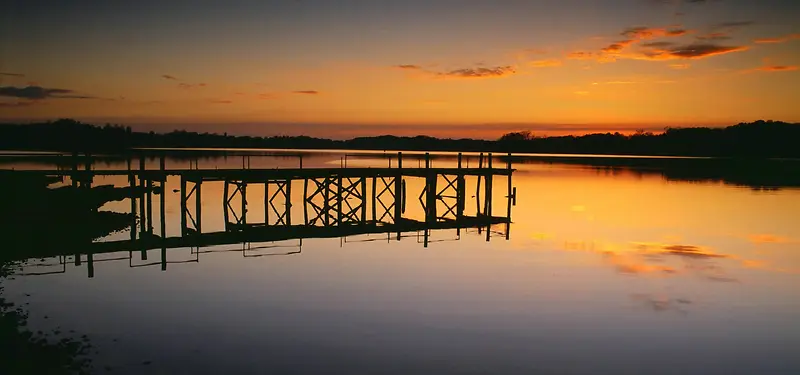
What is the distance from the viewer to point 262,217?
40.5m

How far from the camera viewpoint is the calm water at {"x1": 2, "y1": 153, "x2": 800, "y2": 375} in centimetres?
1420

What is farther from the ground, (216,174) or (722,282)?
(216,174)

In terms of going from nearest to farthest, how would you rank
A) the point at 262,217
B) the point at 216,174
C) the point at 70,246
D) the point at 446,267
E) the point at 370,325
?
the point at 370,325
the point at 70,246
the point at 446,267
the point at 216,174
the point at 262,217

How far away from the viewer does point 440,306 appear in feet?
62.0

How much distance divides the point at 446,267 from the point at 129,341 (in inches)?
543

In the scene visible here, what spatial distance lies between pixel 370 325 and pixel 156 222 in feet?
77.8

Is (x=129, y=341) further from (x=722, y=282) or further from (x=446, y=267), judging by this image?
(x=722, y=282)

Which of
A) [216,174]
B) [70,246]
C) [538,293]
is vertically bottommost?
[538,293]

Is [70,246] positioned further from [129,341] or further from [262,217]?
[262,217]

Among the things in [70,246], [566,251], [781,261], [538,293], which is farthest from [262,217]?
[781,261]

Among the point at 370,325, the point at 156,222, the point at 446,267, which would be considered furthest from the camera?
the point at 156,222

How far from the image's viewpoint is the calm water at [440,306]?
14195mm

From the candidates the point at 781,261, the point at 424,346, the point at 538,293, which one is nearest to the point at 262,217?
the point at 538,293

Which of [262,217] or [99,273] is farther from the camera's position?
[262,217]
